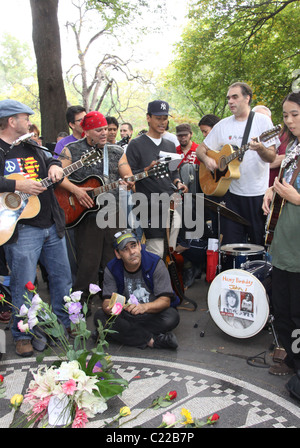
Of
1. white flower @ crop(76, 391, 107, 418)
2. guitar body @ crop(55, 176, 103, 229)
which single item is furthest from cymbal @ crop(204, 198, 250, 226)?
white flower @ crop(76, 391, 107, 418)

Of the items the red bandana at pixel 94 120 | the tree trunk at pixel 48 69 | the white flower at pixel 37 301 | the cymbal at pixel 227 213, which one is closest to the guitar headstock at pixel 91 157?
the red bandana at pixel 94 120

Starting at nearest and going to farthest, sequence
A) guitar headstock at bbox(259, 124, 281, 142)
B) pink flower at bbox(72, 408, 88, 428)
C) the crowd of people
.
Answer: pink flower at bbox(72, 408, 88, 428)
the crowd of people
guitar headstock at bbox(259, 124, 281, 142)

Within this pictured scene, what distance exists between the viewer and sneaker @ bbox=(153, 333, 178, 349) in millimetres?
4105

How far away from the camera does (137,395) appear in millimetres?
3258

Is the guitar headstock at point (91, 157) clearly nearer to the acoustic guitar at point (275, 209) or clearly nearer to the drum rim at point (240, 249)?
the drum rim at point (240, 249)

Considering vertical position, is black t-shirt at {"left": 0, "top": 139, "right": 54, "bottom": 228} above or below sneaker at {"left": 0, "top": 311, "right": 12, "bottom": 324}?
above

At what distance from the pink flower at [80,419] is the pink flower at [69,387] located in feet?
0.86

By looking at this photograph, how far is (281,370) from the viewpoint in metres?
3.56

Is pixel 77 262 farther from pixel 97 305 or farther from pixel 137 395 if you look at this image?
pixel 137 395

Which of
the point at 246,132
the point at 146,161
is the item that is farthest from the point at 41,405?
the point at 246,132

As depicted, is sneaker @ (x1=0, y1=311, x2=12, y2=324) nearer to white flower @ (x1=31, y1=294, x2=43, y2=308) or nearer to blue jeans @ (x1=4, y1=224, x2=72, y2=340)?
blue jeans @ (x1=4, y1=224, x2=72, y2=340)

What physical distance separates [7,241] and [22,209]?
0.32m

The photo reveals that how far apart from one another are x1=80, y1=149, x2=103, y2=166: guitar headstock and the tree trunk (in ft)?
15.4

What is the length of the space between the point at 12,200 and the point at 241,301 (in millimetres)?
2267
